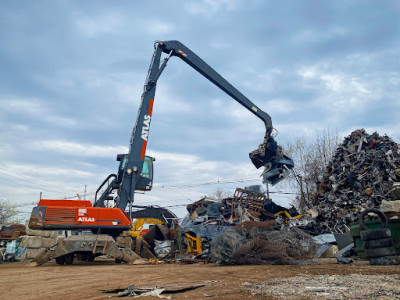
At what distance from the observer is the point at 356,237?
1012 cm

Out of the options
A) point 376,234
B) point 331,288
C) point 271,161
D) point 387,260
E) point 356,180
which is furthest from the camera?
point 271,161

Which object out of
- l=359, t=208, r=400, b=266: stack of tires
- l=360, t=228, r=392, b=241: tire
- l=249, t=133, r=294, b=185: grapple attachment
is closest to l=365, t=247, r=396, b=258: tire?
l=359, t=208, r=400, b=266: stack of tires

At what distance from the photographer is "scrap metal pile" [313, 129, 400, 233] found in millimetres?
15377

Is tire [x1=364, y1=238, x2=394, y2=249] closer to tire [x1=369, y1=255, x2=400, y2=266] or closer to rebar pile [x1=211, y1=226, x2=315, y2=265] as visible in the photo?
tire [x1=369, y1=255, x2=400, y2=266]

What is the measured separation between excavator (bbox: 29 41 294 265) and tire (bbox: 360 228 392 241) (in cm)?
734

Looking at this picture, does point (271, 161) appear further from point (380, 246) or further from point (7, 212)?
point (7, 212)

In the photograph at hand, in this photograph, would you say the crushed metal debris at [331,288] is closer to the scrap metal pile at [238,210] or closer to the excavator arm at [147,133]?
the excavator arm at [147,133]

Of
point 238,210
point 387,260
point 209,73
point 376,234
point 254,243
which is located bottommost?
point 387,260

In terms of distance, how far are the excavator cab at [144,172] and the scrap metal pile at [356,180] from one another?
779 cm

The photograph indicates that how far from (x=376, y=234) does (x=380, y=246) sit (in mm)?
340

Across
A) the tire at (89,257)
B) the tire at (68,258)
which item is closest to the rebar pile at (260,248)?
the tire at (68,258)

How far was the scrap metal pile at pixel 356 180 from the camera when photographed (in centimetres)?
1538

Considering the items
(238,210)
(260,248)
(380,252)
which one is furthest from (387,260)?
(238,210)

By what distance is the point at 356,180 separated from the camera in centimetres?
1659
